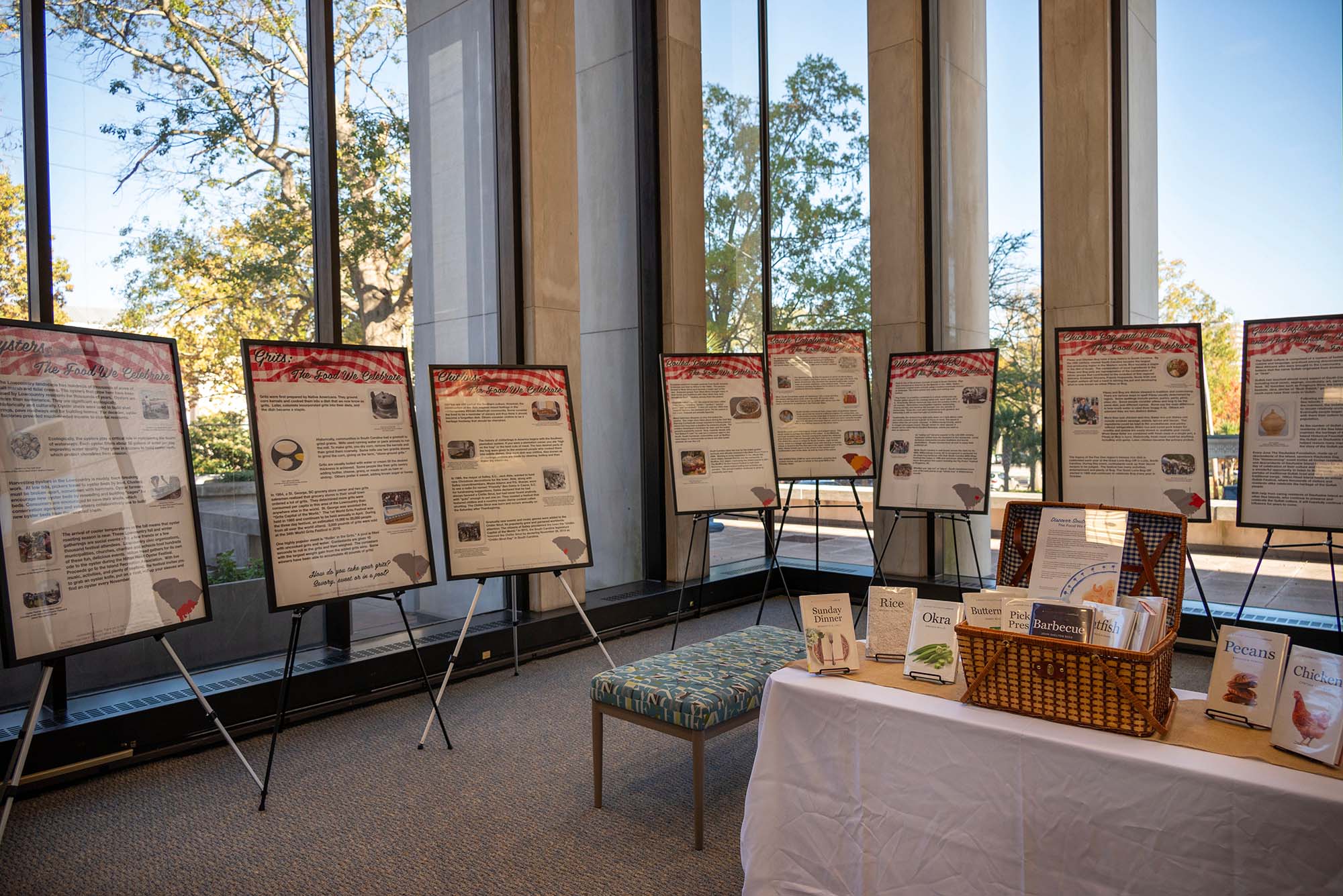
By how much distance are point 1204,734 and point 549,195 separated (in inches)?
170

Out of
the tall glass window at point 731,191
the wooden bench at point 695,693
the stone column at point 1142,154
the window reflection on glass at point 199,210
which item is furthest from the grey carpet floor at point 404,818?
the stone column at point 1142,154

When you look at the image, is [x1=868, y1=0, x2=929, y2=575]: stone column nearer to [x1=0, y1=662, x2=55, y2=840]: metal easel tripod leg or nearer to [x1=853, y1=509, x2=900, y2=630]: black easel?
[x1=853, y1=509, x2=900, y2=630]: black easel

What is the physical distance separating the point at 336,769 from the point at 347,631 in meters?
1.05

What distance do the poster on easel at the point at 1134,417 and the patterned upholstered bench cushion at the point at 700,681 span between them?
230 cm

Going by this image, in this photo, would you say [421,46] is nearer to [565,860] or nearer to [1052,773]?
[565,860]

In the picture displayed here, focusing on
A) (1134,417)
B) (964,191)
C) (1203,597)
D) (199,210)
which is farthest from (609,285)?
(1203,597)

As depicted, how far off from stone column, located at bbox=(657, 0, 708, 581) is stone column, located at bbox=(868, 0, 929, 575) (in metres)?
1.25

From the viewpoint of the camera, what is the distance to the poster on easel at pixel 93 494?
238 cm

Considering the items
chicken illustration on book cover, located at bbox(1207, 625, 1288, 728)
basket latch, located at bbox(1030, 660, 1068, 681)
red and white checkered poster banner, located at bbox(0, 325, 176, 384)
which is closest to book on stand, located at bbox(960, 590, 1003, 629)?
basket latch, located at bbox(1030, 660, 1068, 681)

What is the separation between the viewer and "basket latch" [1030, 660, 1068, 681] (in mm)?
1642

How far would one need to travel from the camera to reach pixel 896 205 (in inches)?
226

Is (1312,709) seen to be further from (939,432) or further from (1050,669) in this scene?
(939,432)

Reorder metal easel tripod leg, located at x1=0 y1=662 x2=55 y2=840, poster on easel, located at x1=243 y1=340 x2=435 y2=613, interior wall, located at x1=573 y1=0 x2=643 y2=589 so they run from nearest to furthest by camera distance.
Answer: metal easel tripod leg, located at x1=0 y1=662 x2=55 y2=840 < poster on easel, located at x1=243 y1=340 x2=435 y2=613 < interior wall, located at x1=573 y1=0 x2=643 y2=589

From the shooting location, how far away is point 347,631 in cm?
409
